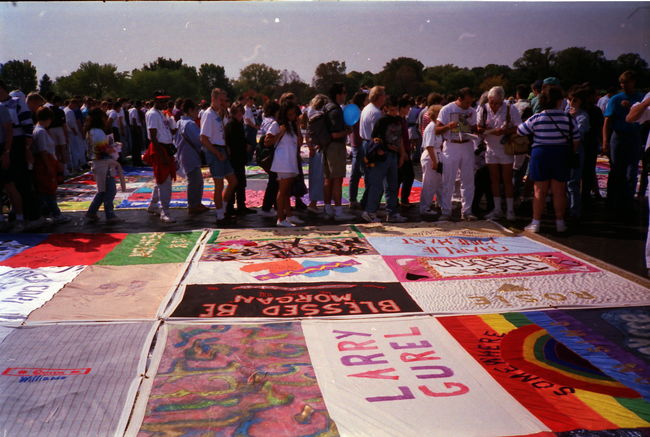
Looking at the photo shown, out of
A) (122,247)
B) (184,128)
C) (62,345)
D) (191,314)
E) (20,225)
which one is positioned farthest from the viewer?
(184,128)

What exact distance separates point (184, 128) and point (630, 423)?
21.2ft

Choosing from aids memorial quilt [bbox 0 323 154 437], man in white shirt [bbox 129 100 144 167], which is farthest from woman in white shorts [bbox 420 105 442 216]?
man in white shirt [bbox 129 100 144 167]

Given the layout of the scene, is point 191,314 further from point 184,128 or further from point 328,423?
point 184,128

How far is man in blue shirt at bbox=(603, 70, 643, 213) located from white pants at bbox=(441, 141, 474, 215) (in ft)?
6.74

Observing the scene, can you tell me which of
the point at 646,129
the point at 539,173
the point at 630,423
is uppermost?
the point at 646,129

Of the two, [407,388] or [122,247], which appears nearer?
[407,388]

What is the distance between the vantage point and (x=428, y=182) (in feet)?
24.5

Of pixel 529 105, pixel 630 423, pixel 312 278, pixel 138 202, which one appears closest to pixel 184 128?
pixel 138 202

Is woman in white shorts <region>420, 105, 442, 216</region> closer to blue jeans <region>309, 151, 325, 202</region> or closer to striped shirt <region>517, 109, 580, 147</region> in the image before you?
striped shirt <region>517, 109, 580, 147</region>

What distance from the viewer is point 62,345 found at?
3.42 metres

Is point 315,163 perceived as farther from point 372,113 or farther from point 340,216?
point 372,113

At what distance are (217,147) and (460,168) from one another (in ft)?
10.6

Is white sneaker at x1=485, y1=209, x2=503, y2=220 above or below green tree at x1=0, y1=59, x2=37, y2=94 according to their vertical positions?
below

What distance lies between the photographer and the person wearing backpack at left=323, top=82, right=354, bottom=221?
7.03m
